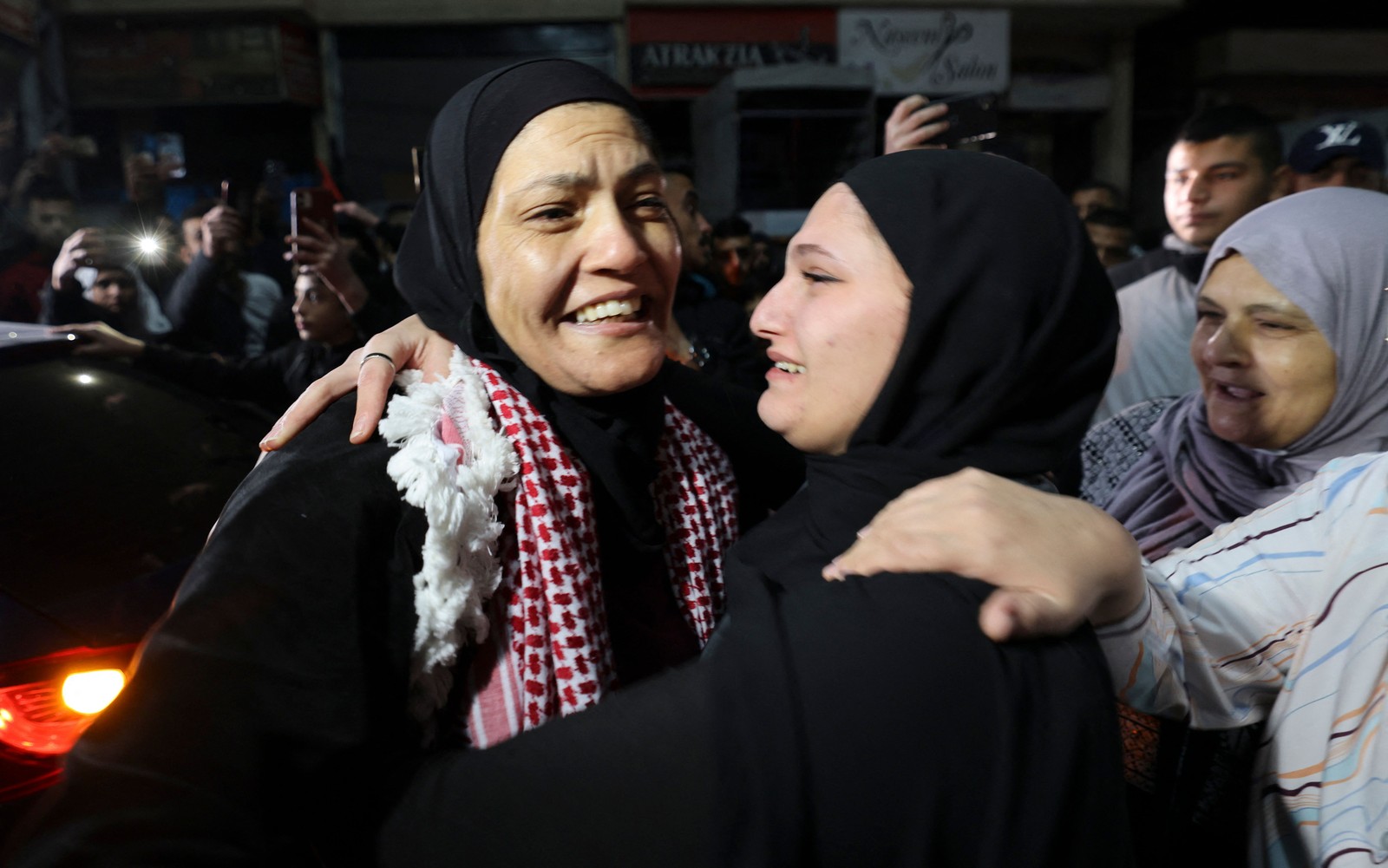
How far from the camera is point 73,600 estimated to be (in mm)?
1967

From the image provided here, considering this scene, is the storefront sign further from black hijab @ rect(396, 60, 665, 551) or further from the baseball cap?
black hijab @ rect(396, 60, 665, 551)

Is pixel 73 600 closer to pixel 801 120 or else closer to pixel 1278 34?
pixel 801 120

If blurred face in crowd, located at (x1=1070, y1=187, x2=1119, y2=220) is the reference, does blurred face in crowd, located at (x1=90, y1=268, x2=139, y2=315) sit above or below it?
below

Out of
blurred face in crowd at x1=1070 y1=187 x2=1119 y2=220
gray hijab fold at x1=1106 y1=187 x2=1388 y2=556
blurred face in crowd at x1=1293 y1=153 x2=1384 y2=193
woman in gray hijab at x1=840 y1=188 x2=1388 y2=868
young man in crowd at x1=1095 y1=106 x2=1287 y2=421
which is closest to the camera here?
woman in gray hijab at x1=840 y1=188 x2=1388 y2=868

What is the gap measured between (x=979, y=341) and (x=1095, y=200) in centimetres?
486

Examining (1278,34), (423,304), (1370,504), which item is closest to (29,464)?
(423,304)

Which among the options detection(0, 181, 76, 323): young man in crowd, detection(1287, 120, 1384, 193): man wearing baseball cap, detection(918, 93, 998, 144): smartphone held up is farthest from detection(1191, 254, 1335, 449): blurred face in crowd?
detection(0, 181, 76, 323): young man in crowd

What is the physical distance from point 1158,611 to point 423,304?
1.30m

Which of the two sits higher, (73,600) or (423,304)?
(423,304)

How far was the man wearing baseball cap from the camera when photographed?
156 inches

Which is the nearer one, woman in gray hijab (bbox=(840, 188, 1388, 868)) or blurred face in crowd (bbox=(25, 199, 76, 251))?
woman in gray hijab (bbox=(840, 188, 1388, 868))

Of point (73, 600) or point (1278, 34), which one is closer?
point (73, 600)

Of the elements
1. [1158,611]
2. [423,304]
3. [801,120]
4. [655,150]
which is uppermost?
[801,120]

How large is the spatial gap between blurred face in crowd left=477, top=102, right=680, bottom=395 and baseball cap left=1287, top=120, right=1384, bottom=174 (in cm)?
374
